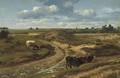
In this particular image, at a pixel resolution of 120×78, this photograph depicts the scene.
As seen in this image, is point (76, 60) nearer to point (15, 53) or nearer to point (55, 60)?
point (55, 60)

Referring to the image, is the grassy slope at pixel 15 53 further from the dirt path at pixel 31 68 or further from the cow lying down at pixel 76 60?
the cow lying down at pixel 76 60

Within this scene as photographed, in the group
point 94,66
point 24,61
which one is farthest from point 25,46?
point 94,66

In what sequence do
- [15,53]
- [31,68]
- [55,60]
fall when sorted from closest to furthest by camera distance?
[31,68] < [55,60] < [15,53]

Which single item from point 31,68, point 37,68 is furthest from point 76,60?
point 31,68

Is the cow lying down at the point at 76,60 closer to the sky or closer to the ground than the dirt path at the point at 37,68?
closer to the sky

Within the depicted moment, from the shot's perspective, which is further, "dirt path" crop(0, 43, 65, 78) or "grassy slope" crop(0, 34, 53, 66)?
"grassy slope" crop(0, 34, 53, 66)

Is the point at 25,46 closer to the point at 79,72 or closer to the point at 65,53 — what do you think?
the point at 65,53

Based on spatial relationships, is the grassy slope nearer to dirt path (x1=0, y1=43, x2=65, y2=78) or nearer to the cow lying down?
dirt path (x1=0, y1=43, x2=65, y2=78)

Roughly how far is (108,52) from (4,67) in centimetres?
3489

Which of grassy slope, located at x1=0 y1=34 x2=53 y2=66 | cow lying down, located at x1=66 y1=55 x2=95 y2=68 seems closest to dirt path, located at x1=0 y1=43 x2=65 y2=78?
grassy slope, located at x1=0 y1=34 x2=53 y2=66

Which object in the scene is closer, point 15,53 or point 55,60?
point 55,60

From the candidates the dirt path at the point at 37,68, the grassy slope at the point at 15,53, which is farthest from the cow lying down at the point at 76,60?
the grassy slope at the point at 15,53

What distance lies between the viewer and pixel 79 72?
4844cm

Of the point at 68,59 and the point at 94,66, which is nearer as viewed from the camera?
the point at 94,66
